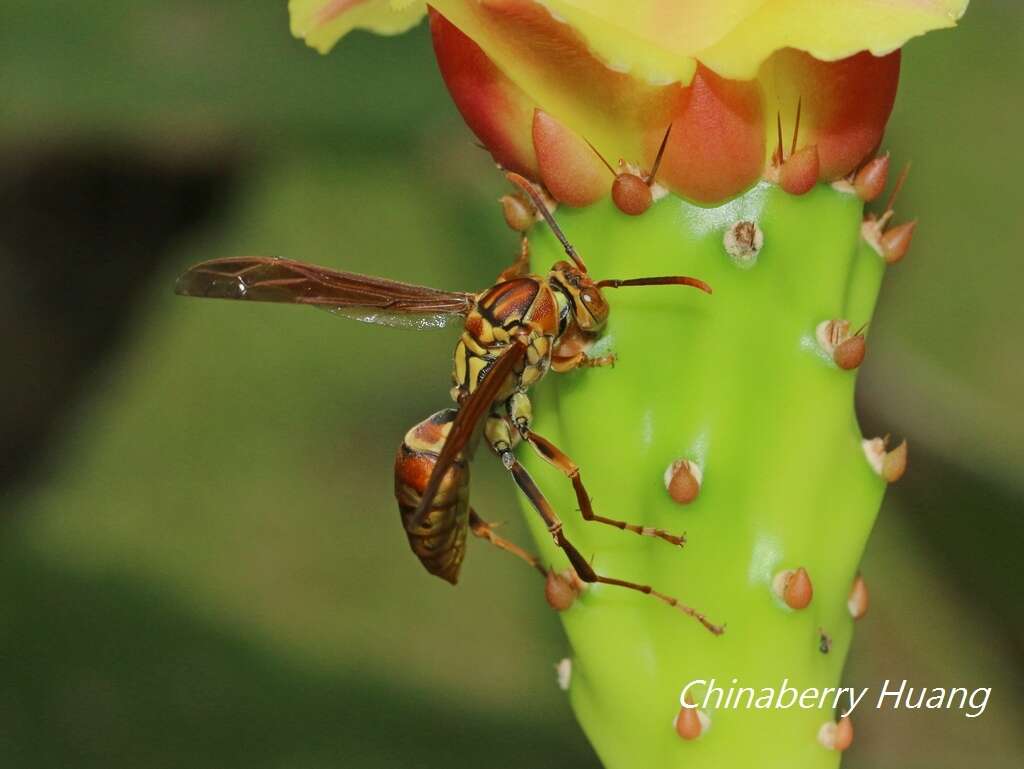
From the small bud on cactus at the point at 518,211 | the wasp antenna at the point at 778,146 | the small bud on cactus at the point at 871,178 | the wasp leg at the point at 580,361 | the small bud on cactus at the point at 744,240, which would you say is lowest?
the wasp leg at the point at 580,361

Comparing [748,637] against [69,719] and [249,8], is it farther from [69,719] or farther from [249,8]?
[249,8]

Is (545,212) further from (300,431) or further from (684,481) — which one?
(300,431)

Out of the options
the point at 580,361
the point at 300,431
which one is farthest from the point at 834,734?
the point at 300,431

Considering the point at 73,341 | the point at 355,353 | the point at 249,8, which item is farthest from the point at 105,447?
the point at 249,8

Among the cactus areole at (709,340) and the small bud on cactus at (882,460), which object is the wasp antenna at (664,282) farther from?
the small bud on cactus at (882,460)

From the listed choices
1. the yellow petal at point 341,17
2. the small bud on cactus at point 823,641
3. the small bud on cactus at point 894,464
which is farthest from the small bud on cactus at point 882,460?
the yellow petal at point 341,17

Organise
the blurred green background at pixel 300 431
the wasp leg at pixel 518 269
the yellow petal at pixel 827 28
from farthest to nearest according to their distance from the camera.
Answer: the blurred green background at pixel 300 431
the wasp leg at pixel 518 269
the yellow petal at pixel 827 28

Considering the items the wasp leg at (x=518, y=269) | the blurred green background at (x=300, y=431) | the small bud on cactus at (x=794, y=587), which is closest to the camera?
the small bud on cactus at (x=794, y=587)
